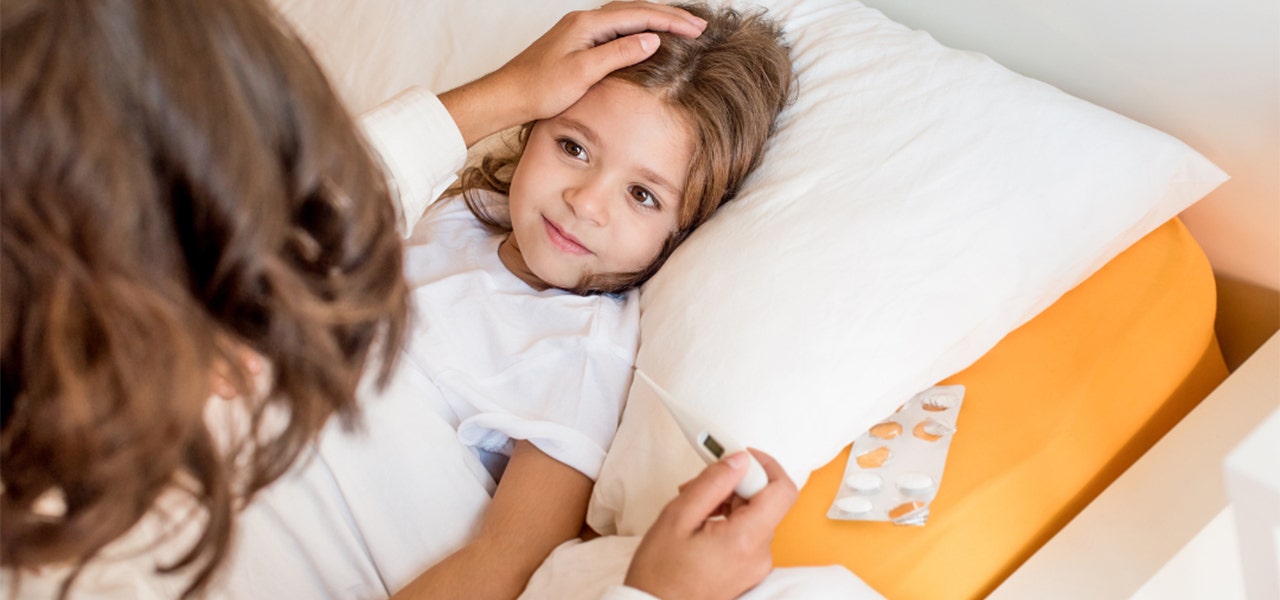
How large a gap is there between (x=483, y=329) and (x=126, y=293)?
0.62 m

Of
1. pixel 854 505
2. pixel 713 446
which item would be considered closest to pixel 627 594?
pixel 713 446

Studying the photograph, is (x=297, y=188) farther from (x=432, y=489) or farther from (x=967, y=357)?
(x=967, y=357)

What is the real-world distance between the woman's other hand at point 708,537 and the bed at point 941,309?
14cm

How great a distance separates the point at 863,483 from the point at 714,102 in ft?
1.48

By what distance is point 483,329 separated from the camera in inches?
43.6

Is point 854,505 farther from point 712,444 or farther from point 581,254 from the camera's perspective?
point 581,254

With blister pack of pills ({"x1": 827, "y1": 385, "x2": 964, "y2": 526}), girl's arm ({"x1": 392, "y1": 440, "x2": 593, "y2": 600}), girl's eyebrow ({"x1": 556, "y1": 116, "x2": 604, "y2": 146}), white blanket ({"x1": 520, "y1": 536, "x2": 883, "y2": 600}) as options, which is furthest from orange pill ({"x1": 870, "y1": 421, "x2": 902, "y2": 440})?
girl's eyebrow ({"x1": 556, "y1": 116, "x2": 604, "y2": 146})

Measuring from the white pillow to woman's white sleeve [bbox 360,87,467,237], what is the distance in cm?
24

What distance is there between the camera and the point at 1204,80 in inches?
42.5

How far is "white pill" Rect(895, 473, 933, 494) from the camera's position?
2.89 feet

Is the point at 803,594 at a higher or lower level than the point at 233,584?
higher

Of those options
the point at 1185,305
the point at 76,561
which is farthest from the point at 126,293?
the point at 1185,305

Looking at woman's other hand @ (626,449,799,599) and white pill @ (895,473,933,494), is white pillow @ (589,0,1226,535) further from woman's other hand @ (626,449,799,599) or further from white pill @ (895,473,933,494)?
woman's other hand @ (626,449,799,599)

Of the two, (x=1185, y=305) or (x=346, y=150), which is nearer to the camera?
(x=346, y=150)
